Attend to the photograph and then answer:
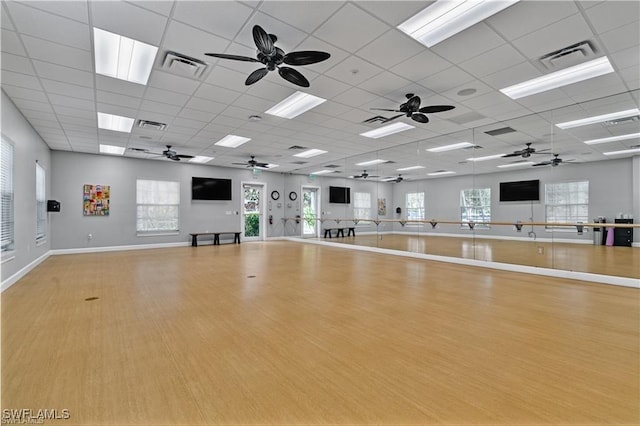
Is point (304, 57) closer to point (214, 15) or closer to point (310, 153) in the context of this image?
point (214, 15)

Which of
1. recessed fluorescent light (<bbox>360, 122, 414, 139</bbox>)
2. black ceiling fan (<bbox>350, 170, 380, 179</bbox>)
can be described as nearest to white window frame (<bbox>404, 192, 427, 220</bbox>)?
black ceiling fan (<bbox>350, 170, 380, 179</bbox>)

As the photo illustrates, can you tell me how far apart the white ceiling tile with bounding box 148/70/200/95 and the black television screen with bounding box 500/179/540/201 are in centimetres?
703

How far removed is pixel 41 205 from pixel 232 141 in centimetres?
516

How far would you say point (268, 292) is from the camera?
4277mm

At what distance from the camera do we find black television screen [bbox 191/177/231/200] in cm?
1112

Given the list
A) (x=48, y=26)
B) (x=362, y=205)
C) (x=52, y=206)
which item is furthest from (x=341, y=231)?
(x=48, y=26)

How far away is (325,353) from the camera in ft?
7.79

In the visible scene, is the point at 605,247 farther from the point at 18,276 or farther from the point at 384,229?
the point at 18,276

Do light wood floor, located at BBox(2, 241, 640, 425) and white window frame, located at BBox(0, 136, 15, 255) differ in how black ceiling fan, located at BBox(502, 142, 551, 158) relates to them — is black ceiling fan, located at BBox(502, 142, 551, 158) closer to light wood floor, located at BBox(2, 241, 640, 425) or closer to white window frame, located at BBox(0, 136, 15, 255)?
light wood floor, located at BBox(2, 241, 640, 425)

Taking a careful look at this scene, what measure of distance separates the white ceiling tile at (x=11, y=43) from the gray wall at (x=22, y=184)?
1666 millimetres

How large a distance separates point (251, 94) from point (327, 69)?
1.50 meters

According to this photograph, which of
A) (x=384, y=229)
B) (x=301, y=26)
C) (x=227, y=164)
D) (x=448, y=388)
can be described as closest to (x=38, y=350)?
(x=448, y=388)

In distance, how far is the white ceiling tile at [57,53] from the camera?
3.41 meters

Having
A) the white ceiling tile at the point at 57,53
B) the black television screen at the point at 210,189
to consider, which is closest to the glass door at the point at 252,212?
the black television screen at the point at 210,189
